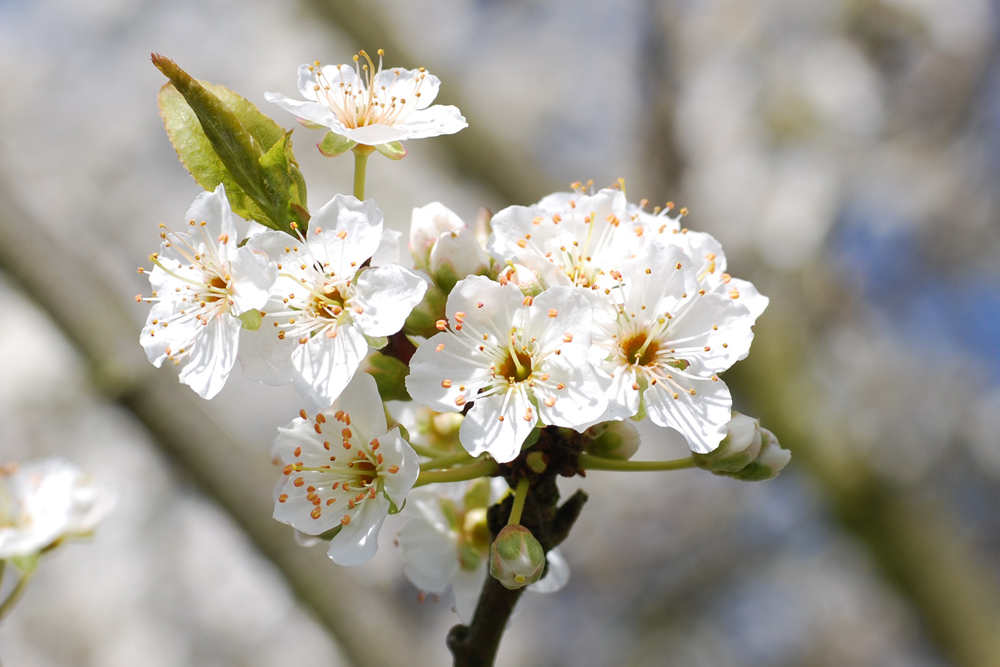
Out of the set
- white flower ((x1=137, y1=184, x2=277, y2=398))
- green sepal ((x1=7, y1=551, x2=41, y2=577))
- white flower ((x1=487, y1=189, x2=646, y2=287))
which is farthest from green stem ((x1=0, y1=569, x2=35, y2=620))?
white flower ((x1=487, y1=189, x2=646, y2=287))

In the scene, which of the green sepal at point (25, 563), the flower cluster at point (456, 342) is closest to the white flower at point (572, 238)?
the flower cluster at point (456, 342)

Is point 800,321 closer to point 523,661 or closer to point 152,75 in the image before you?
point 523,661

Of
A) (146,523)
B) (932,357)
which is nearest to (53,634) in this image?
(146,523)

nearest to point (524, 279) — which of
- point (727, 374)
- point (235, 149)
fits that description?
point (235, 149)

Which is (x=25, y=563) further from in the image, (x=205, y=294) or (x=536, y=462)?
(x=536, y=462)

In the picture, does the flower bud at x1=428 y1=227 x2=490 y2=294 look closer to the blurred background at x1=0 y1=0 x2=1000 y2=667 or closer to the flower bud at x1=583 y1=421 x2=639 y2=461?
the flower bud at x1=583 y1=421 x2=639 y2=461
